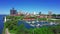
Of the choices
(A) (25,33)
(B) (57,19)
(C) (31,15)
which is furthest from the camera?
(C) (31,15)

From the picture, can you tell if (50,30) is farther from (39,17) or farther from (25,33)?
(39,17)

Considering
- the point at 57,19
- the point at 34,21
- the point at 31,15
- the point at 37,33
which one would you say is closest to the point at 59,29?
the point at 37,33

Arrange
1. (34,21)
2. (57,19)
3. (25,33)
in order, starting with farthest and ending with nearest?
(34,21) < (57,19) < (25,33)

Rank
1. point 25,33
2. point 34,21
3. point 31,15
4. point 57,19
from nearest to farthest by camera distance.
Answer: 1. point 25,33
2. point 57,19
3. point 31,15
4. point 34,21

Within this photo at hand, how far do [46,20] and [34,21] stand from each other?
0.81 metres

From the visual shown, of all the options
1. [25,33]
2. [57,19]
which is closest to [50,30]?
[25,33]

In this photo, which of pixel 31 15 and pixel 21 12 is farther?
pixel 21 12

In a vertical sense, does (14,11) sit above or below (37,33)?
above

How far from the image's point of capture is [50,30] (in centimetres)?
522

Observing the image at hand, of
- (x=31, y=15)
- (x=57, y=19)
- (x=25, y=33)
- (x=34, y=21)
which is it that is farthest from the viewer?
(x=34, y=21)

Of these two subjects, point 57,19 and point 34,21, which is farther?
point 34,21

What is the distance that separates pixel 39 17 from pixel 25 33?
17.0 ft

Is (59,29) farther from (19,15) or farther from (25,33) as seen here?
(19,15)

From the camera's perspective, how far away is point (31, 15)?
10.0 meters
